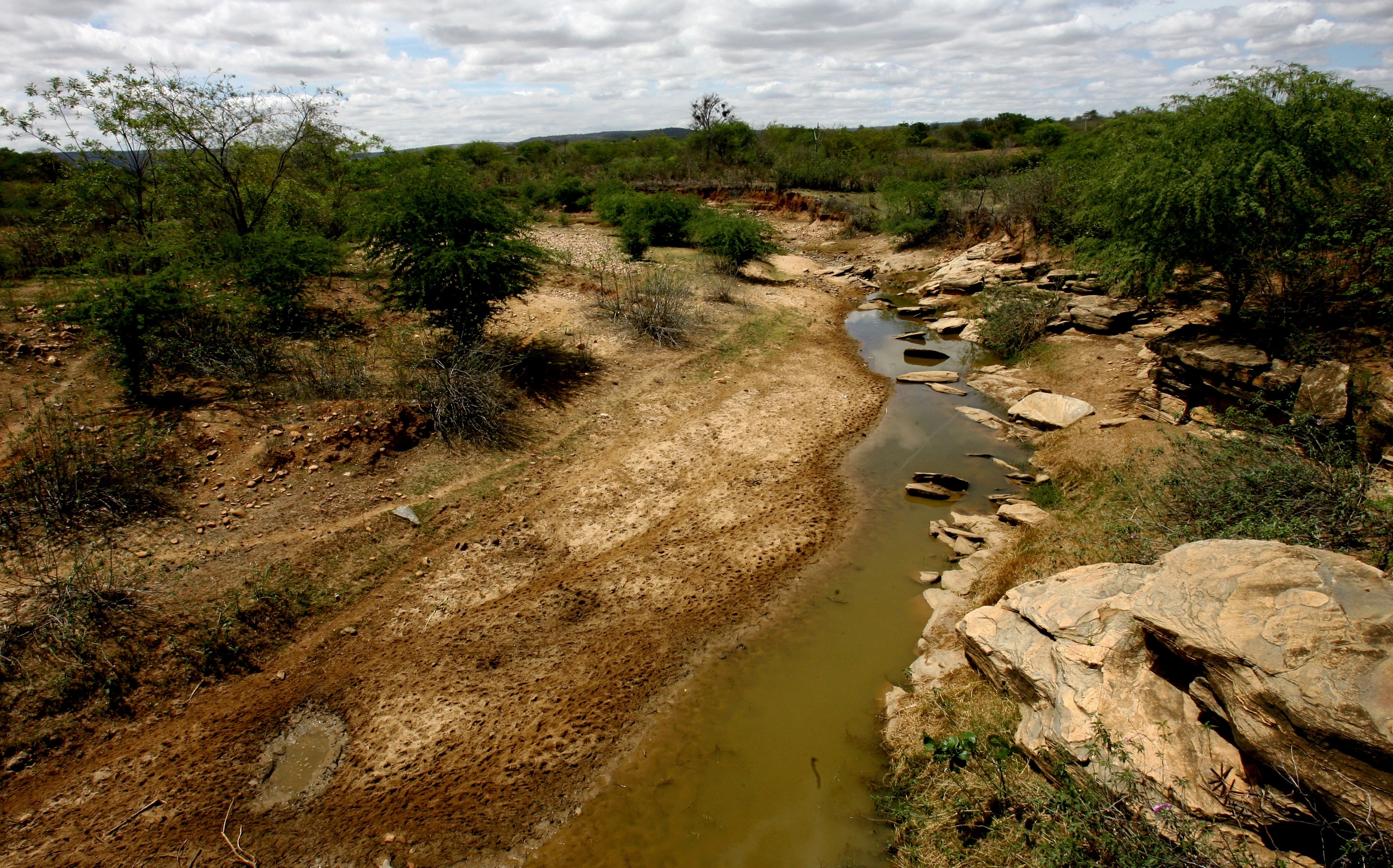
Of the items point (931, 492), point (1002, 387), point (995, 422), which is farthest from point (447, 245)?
point (1002, 387)

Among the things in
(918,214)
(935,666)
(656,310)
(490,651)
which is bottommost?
(935,666)

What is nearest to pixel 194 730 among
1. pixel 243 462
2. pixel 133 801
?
pixel 133 801

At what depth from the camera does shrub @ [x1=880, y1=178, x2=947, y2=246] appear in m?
27.0

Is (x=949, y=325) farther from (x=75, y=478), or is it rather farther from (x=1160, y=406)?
(x=75, y=478)

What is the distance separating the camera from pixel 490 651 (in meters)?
6.70

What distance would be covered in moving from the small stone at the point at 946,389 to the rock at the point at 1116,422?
10.2 feet

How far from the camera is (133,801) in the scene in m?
5.03

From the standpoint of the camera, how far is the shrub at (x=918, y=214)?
88.4 feet

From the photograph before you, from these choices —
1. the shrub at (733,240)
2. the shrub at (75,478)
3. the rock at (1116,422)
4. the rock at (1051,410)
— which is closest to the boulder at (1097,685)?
the rock at (1116,422)

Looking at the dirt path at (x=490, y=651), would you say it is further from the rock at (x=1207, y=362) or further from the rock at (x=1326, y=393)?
the rock at (x=1326, y=393)

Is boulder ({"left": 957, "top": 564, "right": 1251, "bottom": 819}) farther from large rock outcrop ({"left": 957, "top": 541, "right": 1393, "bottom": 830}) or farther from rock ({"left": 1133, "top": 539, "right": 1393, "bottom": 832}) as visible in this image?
rock ({"left": 1133, "top": 539, "right": 1393, "bottom": 832})

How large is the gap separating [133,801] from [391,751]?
6.15 feet

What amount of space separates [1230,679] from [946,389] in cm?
1049

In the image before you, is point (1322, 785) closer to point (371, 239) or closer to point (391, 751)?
point (391, 751)
